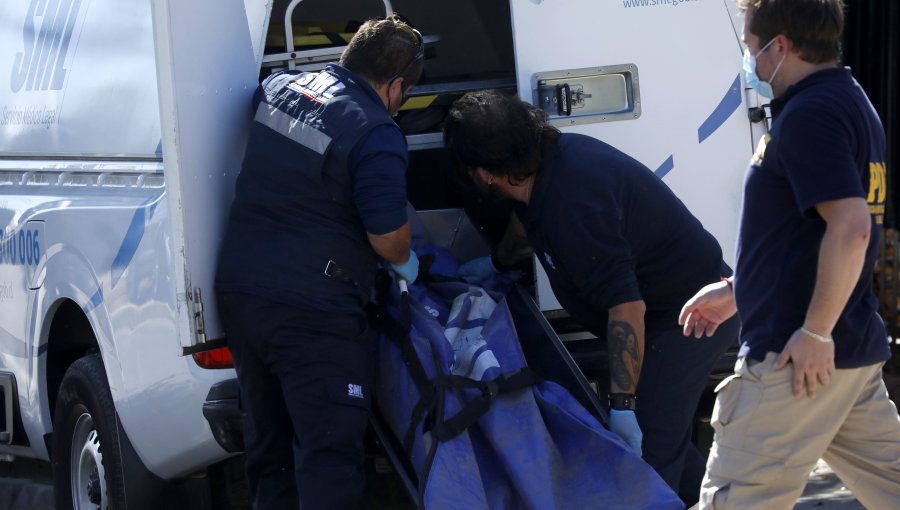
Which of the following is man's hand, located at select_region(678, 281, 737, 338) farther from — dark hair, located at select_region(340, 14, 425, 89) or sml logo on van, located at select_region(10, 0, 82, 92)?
sml logo on van, located at select_region(10, 0, 82, 92)

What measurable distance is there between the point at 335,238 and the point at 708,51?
1465 mm

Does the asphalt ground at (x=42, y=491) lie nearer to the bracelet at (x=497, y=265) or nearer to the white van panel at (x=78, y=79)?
the white van panel at (x=78, y=79)

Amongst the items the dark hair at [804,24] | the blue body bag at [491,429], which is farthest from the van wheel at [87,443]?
the dark hair at [804,24]

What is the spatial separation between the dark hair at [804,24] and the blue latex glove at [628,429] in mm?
1180

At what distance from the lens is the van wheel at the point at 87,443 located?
13.6ft

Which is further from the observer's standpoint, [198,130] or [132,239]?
[132,239]

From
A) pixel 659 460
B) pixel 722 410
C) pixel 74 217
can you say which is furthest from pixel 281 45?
pixel 722 410

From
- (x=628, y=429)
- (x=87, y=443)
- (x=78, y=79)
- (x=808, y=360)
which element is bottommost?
(x=87, y=443)

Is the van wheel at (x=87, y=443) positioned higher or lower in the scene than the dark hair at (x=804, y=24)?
lower

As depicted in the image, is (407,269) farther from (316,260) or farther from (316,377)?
(316,377)

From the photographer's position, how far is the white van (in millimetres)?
3527

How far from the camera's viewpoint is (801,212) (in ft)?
8.75

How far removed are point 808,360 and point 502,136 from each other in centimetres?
126

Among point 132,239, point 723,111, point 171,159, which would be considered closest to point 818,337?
point 723,111
